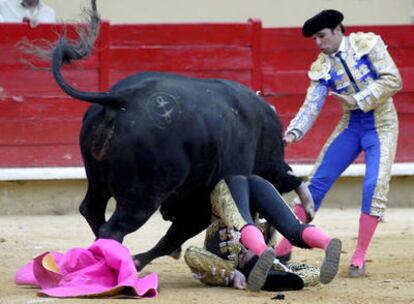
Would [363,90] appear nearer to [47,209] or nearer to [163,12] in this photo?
[47,209]

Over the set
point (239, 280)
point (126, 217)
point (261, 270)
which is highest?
point (126, 217)

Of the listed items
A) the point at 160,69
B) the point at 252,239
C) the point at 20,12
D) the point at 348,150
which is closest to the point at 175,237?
the point at 252,239

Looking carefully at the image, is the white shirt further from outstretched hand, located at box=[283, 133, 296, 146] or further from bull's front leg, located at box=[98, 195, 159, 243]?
bull's front leg, located at box=[98, 195, 159, 243]

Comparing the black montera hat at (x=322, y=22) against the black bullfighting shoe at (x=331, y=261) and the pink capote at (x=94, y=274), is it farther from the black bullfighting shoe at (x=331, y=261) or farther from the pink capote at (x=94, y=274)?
the pink capote at (x=94, y=274)

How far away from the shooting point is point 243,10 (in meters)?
11.1

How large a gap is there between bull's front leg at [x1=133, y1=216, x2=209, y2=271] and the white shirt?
4.00 metres

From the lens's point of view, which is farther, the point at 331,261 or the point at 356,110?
the point at 356,110

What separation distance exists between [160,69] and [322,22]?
321cm

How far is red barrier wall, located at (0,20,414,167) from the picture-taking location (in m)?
9.55

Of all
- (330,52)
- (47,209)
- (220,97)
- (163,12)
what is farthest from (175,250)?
(163,12)

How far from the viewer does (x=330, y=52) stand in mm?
6820

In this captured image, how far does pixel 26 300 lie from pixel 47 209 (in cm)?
410

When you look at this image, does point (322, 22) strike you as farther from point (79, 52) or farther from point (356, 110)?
point (79, 52)

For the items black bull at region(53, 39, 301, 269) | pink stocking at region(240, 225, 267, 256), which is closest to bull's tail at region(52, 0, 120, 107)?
black bull at region(53, 39, 301, 269)
